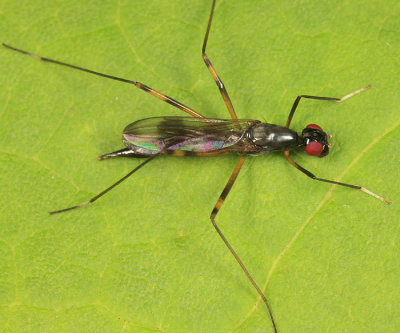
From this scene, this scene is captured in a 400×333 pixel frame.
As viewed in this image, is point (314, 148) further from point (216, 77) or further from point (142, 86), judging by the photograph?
point (142, 86)

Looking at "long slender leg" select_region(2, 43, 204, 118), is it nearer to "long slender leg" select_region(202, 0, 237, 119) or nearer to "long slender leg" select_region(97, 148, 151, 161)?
"long slender leg" select_region(202, 0, 237, 119)

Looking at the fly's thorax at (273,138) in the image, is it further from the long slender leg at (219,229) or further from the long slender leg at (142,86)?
the long slender leg at (142,86)

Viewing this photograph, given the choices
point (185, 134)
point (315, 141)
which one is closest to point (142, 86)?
point (185, 134)

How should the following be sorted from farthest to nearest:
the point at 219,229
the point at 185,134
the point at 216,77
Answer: the point at 216,77
the point at 185,134
the point at 219,229

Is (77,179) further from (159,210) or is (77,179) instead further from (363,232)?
(363,232)

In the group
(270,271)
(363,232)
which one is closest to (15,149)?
(270,271)
